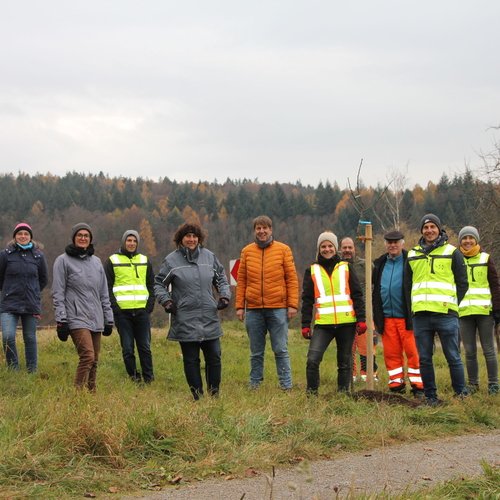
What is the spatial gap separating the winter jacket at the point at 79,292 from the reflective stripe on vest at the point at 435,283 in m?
3.60

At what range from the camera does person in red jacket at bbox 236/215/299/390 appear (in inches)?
361

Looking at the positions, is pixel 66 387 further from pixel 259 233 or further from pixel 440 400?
pixel 440 400

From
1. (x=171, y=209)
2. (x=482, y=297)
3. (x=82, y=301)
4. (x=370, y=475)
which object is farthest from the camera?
(x=171, y=209)

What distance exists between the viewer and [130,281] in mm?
10297

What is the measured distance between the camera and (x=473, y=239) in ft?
32.1

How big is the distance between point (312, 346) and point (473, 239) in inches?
113

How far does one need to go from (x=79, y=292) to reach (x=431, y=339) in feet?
13.3

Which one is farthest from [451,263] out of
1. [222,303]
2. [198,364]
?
[198,364]

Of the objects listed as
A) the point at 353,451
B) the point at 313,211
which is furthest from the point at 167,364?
the point at 313,211

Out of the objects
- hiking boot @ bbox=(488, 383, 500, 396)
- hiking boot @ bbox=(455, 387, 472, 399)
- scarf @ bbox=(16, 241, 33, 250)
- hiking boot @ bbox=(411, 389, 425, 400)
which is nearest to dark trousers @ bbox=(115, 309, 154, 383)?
scarf @ bbox=(16, 241, 33, 250)

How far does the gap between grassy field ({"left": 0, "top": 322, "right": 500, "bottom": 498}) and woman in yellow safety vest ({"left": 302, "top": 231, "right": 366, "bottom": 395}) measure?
67cm

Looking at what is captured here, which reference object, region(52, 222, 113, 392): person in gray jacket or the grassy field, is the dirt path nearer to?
the grassy field

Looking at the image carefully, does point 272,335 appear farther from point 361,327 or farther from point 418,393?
point 418,393

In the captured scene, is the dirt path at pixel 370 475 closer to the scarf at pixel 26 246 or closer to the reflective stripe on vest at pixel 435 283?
the reflective stripe on vest at pixel 435 283
